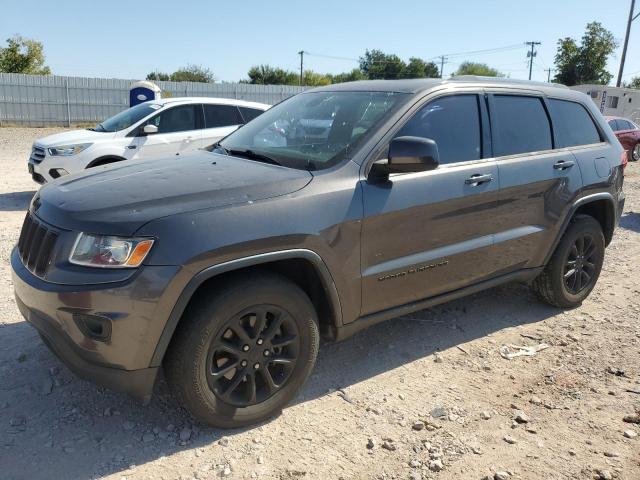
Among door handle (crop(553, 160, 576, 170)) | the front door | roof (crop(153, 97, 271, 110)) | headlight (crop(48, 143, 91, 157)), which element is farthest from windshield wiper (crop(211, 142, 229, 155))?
roof (crop(153, 97, 271, 110))

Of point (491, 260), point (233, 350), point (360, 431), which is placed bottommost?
point (360, 431)

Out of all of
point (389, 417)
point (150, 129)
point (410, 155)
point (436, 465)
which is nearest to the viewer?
point (436, 465)

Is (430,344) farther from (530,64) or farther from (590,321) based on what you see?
(530,64)

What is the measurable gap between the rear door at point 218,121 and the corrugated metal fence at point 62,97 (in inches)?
686

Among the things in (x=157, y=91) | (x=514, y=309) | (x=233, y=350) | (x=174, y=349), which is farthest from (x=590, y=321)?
(x=157, y=91)

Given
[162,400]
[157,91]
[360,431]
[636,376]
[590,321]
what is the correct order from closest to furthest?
[360,431], [162,400], [636,376], [590,321], [157,91]

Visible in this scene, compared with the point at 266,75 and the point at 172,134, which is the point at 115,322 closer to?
the point at 172,134

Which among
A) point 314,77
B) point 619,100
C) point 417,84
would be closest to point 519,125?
point 417,84

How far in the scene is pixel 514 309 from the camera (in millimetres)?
4926

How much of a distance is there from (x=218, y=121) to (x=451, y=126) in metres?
6.34

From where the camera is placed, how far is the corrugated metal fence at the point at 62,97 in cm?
2408

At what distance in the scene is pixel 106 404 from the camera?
322 centimetres

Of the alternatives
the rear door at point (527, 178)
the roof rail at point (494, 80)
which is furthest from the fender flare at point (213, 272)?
the roof rail at point (494, 80)

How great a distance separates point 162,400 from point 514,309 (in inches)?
123
